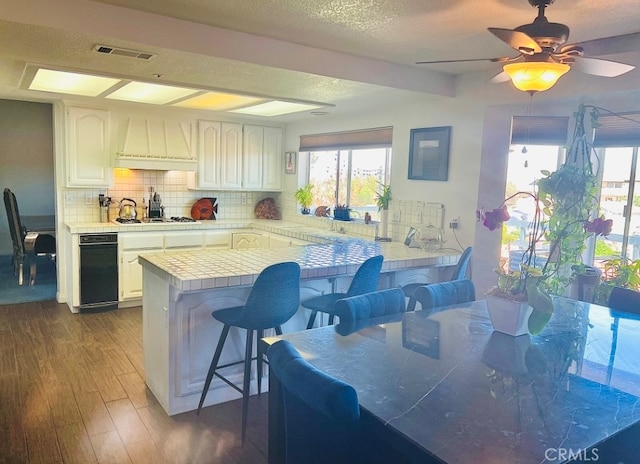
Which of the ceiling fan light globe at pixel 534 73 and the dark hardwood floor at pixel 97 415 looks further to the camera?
the dark hardwood floor at pixel 97 415

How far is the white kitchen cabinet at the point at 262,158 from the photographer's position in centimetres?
629

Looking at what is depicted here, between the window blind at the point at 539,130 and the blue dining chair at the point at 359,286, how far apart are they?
5.41 feet

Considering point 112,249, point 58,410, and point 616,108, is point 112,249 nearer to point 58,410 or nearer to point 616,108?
point 58,410

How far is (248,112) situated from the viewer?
18.1ft

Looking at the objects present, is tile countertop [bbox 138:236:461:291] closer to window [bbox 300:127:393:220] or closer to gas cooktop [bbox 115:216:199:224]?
window [bbox 300:127:393:220]

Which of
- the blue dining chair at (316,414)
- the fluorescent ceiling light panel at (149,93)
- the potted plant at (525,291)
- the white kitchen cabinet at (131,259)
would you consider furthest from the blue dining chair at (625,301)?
the white kitchen cabinet at (131,259)

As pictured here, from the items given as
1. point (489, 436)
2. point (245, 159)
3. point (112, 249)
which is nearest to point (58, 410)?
point (112, 249)

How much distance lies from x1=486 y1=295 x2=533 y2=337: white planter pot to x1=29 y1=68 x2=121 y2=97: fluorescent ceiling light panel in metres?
3.21

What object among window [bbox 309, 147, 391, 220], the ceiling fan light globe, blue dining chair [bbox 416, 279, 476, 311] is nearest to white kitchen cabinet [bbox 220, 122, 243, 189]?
window [bbox 309, 147, 391, 220]

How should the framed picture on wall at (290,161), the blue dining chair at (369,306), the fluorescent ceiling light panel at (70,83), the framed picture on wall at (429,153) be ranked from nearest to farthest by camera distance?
the blue dining chair at (369,306), the fluorescent ceiling light panel at (70,83), the framed picture on wall at (429,153), the framed picture on wall at (290,161)

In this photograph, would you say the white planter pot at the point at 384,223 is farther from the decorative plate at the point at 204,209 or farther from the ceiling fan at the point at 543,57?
the ceiling fan at the point at 543,57

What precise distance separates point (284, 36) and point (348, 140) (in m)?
2.34

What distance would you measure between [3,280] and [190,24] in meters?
5.20

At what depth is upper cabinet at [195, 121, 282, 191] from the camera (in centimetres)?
602
